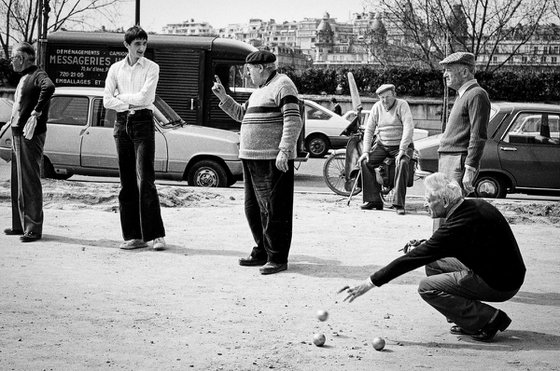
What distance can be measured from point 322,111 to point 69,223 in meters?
17.1

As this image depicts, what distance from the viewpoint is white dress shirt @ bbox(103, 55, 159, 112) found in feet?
28.0

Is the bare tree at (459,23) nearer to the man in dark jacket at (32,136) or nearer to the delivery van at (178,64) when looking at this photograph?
the delivery van at (178,64)

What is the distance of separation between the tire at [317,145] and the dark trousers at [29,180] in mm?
17129

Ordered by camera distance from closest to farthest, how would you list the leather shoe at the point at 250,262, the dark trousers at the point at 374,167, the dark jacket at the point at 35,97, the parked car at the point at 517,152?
the leather shoe at the point at 250,262, the dark jacket at the point at 35,97, the dark trousers at the point at 374,167, the parked car at the point at 517,152

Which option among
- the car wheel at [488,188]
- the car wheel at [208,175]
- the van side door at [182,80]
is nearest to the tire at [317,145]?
the van side door at [182,80]

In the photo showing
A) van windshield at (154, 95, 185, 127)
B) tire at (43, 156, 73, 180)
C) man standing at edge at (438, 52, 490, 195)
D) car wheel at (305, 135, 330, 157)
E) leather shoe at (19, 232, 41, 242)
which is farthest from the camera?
car wheel at (305, 135, 330, 157)

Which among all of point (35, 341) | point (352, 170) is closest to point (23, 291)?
point (35, 341)

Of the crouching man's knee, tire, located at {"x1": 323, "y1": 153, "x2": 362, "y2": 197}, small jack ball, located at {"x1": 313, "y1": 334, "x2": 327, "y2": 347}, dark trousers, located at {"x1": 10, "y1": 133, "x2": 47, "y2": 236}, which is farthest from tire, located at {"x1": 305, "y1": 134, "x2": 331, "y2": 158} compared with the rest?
small jack ball, located at {"x1": 313, "y1": 334, "x2": 327, "y2": 347}

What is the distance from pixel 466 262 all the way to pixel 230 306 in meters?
1.82

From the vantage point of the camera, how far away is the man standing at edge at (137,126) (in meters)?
8.57

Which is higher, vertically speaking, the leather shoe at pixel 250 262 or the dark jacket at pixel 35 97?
the dark jacket at pixel 35 97

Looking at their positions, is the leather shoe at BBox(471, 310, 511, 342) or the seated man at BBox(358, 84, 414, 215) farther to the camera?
the seated man at BBox(358, 84, 414, 215)

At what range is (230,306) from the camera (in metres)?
6.74

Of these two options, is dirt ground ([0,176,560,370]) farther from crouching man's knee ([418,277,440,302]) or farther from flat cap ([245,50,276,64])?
flat cap ([245,50,276,64])
